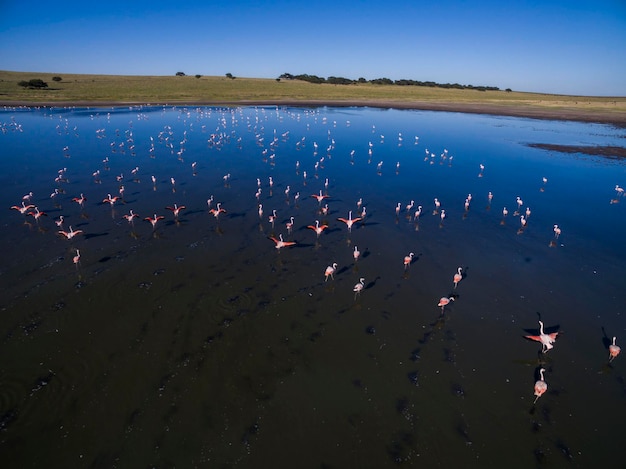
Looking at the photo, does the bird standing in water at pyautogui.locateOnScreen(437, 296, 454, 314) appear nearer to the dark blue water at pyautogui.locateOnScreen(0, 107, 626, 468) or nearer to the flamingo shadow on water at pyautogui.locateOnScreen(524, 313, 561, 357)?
the dark blue water at pyautogui.locateOnScreen(0, 107, 626, 468)

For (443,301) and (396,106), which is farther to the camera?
(396,106)

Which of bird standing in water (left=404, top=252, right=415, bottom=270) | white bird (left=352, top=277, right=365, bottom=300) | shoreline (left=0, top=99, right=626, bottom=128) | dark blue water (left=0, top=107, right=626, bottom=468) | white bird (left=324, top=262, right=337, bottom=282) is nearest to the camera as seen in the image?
dark blue water (left=0, top=107, right=626, bottom=468)

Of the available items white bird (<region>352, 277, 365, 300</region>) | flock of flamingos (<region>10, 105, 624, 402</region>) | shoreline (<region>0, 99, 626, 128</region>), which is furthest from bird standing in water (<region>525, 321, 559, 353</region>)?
shoreline (<region>0, 99, 626, 128</region>)

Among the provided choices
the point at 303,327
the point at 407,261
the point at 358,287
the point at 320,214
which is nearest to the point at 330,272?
the point at 358,287

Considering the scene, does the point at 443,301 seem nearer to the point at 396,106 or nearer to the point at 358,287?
the point at 358,287

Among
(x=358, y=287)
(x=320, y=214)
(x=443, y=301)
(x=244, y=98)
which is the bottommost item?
(x=443, y=301)

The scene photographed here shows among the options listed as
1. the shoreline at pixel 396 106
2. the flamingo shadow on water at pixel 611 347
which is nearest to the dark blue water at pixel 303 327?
the flamingo shadow on water at pixel 611 347

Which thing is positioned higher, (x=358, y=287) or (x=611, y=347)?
(x=358, y=287)

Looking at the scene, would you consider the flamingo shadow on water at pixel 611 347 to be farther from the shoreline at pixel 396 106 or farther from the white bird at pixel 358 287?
the shoreline at pixel 396 106

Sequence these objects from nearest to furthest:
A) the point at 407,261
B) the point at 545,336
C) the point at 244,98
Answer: the point at 545,336
the point at 407,261
the point at 244,98
